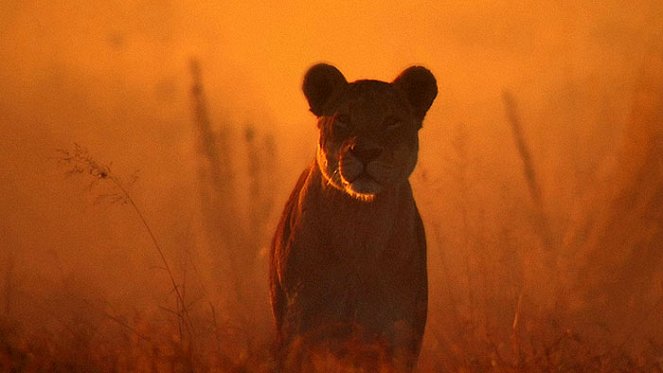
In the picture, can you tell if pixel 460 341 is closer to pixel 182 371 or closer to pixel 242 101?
pixel 182 371

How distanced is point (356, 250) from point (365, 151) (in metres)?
0.59

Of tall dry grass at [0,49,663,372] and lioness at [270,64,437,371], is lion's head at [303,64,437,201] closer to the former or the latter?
lioness at [270,64,437,371]

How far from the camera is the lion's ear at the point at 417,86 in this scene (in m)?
7.73

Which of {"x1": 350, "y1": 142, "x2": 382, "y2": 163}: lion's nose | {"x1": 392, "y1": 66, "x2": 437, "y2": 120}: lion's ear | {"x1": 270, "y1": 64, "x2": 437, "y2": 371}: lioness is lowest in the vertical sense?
{"x1": 270, "y1": 64, "x2": 437, "y2": 371}: lioness

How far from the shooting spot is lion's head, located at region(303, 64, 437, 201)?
23.1 feet

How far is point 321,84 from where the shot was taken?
7.74 meters

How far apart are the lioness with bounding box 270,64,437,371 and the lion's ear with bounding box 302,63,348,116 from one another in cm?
12

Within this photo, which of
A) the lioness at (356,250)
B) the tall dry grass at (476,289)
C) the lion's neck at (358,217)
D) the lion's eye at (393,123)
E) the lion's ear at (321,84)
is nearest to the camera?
the tall dry grass at (476,289)

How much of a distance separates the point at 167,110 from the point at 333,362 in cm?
1367

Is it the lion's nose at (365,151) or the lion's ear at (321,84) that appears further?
the lion's ear at (321,84)

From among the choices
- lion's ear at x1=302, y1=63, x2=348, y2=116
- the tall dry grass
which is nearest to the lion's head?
lion's ear at x1=302, y1=63, x2=348, y2=116

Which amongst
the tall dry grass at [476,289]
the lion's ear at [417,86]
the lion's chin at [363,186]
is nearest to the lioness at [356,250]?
the lion's chin at [363,186]

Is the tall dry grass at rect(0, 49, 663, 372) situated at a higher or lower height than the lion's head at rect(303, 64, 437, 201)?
lower

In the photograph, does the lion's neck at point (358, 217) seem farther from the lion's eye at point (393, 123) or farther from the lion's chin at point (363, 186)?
the lion's eye at point (393, 123)
